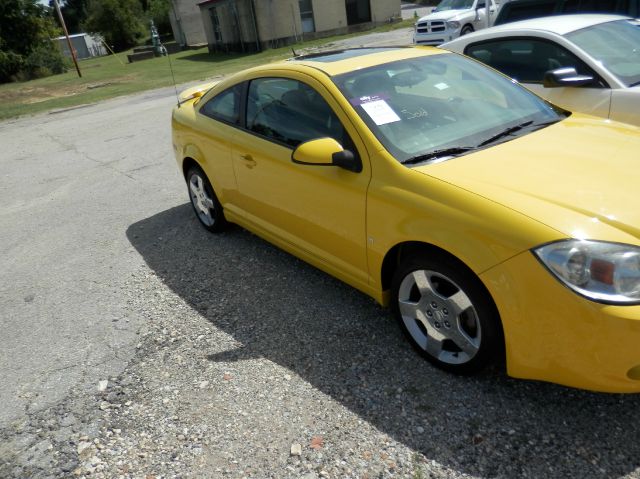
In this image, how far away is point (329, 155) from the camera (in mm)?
3041

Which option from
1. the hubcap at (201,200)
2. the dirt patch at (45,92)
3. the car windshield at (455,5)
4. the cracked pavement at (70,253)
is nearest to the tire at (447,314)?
the cracked pavement at (70,253)

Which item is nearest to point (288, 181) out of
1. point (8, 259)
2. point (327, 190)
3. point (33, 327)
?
point (327, 190)

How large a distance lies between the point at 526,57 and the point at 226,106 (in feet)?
9.88

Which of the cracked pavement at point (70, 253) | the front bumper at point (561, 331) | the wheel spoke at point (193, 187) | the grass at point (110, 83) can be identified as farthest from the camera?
the grass at point (110, 83)

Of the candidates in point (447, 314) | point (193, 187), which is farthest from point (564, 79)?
point (193, 187)

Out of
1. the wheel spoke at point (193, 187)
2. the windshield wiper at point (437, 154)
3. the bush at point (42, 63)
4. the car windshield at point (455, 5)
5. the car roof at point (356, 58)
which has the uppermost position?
the car roof at point (356, 58)

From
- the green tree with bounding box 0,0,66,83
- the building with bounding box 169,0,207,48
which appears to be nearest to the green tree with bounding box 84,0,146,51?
the building with bounding box 169,0,207,48

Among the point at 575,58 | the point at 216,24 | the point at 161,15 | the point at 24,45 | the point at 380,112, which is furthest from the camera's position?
the point at 161,15

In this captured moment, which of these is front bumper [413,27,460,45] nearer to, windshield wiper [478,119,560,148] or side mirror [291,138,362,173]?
windshield wiper [478,119,560,148]

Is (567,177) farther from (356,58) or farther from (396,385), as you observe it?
(356,58)

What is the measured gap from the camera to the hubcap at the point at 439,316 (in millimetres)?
2732

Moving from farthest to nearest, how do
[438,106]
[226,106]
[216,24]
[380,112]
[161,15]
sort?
[161,15]
[216,24]
[226,106]
[438,106]
[380,112]

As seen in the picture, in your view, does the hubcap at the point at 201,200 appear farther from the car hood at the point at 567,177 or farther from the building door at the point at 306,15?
the building door at the point at 306,15

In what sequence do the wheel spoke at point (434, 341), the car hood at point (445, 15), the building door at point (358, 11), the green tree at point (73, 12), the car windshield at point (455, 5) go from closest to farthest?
the wheel spoke at point (434, 341) → the car hood at point (445, 15) → the car windshield at point (455, 5) → the building door at point (358, 11) → the green tree at point (73, 12)
